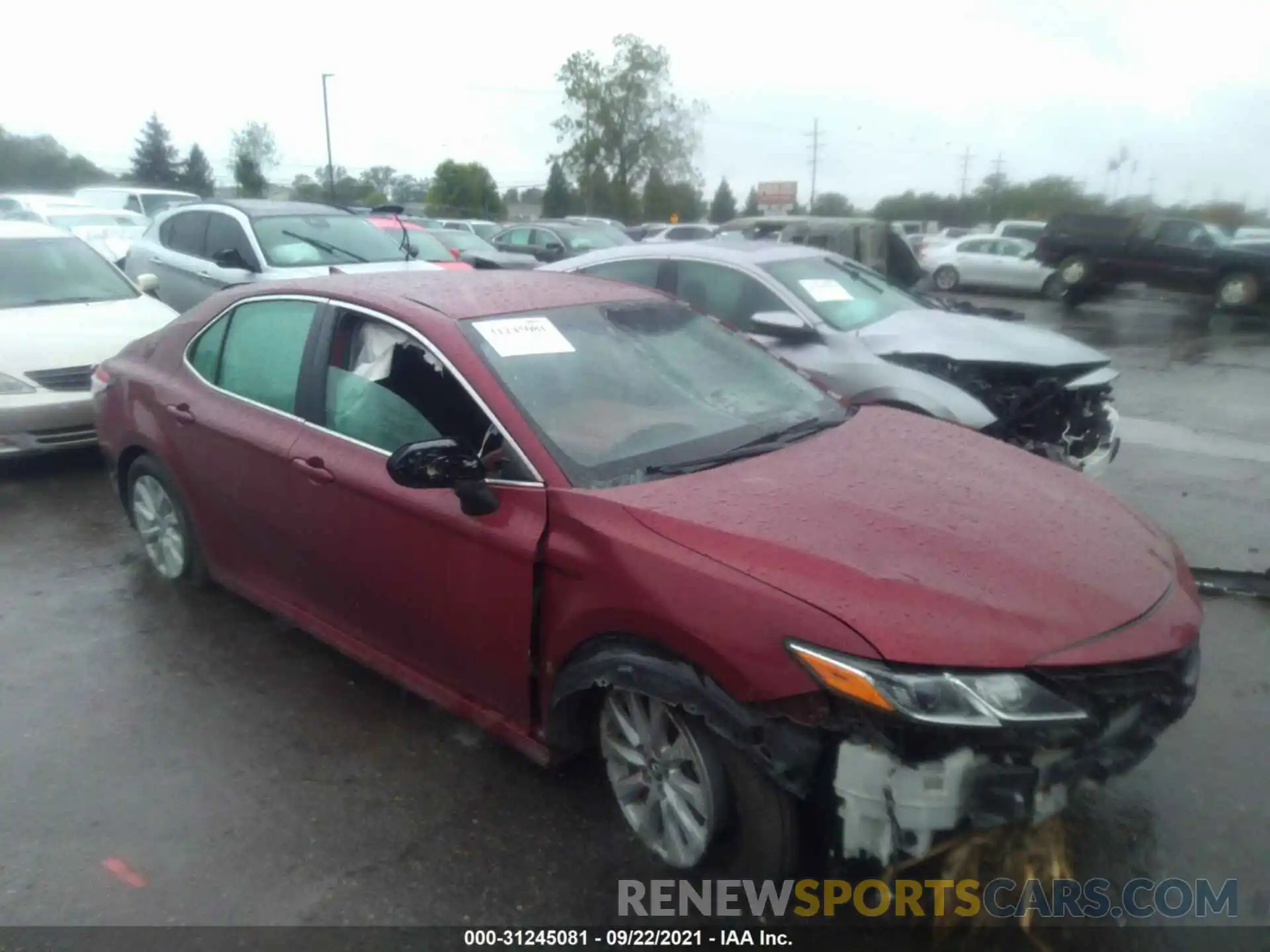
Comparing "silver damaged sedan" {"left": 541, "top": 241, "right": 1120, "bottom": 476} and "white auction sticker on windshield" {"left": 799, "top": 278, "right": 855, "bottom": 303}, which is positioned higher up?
"white auction sticker on windshield" {"left": 799, "top": 278, "right": 855, "bottom": 303}

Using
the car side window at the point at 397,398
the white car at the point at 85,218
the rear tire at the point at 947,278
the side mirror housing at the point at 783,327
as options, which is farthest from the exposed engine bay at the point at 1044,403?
the rear tire at the point at 947,278

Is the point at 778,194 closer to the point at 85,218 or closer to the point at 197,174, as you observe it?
the point at 197,174

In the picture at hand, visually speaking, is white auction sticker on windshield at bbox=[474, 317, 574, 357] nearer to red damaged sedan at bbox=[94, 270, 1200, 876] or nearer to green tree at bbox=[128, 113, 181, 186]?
red damaged sedan at bbox=[94, 270, 1200, 876]

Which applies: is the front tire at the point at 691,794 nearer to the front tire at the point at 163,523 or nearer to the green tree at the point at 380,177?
the front tire at the point at 163,523

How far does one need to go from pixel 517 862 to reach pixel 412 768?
65 cm

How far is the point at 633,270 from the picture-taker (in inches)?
288

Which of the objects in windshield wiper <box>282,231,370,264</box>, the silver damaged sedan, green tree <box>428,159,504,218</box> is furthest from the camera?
green tree <box>428,159,504,218</box>

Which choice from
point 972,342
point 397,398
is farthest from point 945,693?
point 972,342

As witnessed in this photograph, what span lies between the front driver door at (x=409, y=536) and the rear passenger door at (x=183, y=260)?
6.65m

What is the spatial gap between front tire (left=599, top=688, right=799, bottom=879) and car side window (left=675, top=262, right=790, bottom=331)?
157 inches

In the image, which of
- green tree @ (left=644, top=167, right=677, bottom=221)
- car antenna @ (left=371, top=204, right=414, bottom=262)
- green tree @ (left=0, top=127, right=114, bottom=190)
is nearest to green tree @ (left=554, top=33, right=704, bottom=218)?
green tree @ (left=644, top=167, right=677, bottom=221)

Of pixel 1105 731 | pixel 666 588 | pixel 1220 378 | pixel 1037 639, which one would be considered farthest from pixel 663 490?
pixel 1220 378

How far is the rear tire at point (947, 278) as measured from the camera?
24.9 metres

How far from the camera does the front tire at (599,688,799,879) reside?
8.66ft
